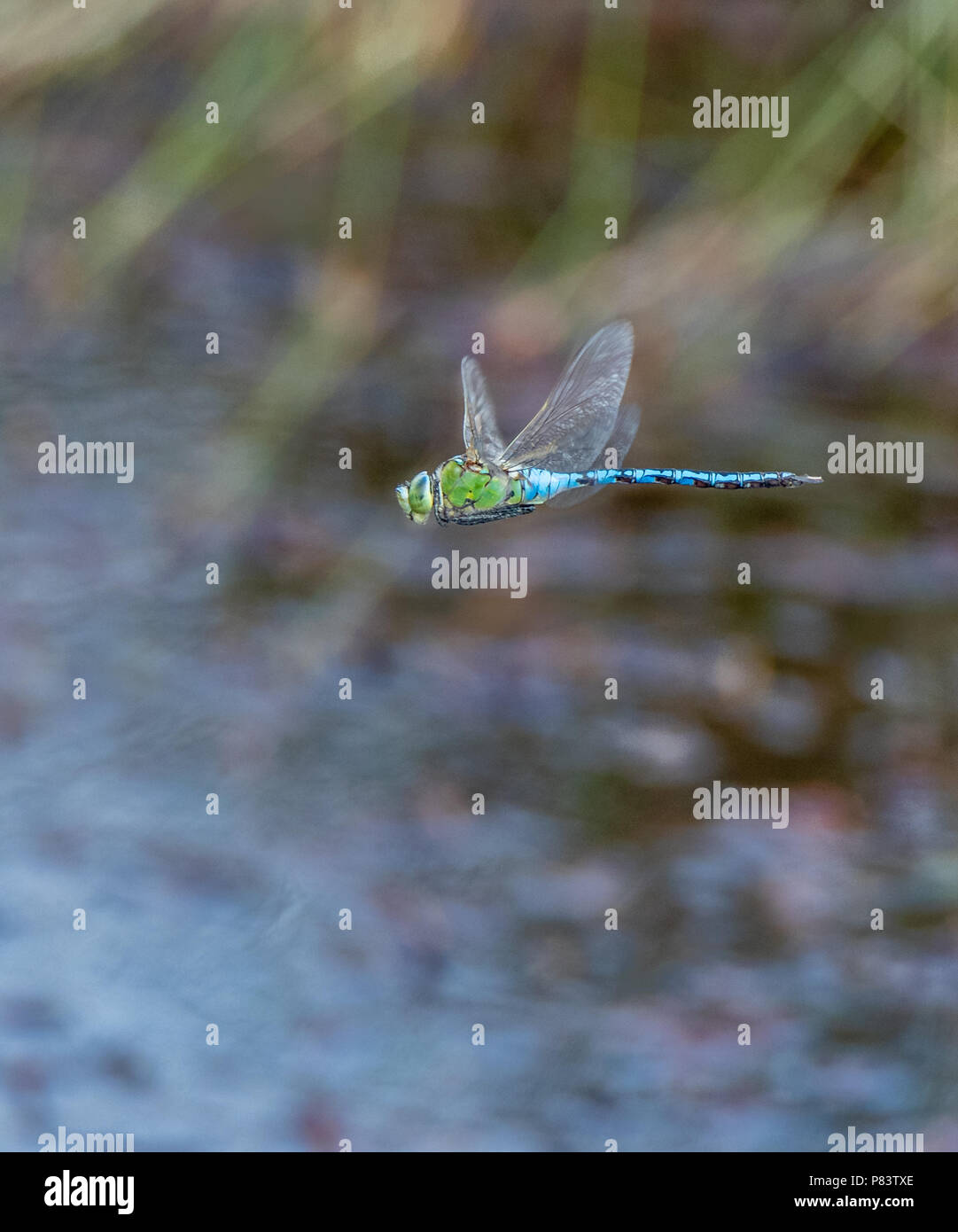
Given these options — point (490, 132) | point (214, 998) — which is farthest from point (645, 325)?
point (214, 998)

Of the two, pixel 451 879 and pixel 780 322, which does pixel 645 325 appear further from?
pixel 451 879

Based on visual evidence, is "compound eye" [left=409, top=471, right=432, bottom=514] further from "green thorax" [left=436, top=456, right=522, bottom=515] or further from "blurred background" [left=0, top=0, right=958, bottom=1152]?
"blurred background" [left=0, top=0, right=958, bottom=1152]

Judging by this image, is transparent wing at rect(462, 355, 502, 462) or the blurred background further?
the blurred background

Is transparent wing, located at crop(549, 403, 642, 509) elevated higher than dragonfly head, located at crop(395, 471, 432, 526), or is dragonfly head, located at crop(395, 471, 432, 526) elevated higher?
transparent wing, located at crop(549, 403, 642, 509)

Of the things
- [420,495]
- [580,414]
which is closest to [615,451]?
[580,414]

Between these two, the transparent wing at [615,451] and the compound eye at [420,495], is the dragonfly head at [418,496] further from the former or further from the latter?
the transparent wing at [615,451]

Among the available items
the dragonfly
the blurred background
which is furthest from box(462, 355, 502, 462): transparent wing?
the blurred background
